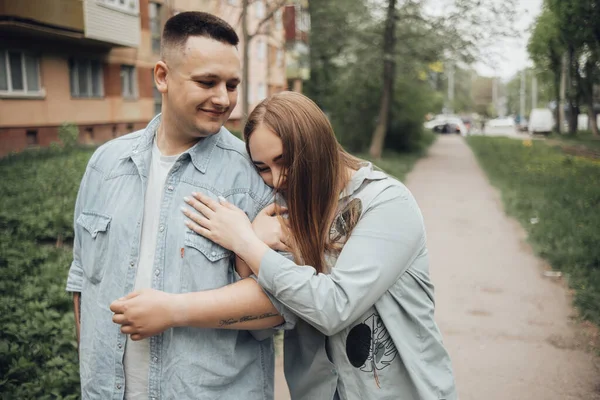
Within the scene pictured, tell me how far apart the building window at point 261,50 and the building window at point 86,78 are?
16185 millimetres

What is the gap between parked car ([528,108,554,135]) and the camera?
4700 cm

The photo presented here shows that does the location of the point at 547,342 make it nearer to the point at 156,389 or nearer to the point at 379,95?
the point at 156,389

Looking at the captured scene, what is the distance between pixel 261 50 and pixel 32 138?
69.1 ft

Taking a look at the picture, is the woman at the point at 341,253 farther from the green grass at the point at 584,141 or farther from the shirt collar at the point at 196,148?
the green grass at the point at 584,141

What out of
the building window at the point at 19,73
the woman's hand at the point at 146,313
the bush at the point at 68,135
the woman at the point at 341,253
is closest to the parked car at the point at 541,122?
the bush at the point at 68,135

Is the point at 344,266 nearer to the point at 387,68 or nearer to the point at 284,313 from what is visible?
the point at 284,313

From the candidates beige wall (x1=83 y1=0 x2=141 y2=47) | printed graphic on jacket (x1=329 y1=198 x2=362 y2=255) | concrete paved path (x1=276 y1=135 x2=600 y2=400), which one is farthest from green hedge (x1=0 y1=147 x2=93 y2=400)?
beige wall (x1=83 y1=0 x2=141 y2=47)

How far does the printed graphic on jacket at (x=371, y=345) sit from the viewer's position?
6.48ft

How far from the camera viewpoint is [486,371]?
185 inches

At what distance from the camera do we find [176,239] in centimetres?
194

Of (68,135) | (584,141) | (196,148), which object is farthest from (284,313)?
(584,141)

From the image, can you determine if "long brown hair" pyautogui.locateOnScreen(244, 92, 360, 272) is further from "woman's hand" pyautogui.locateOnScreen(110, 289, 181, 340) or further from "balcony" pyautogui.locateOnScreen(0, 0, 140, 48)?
"balcony" pyautogui.locateOnScreen(0, 0, 140, 48)

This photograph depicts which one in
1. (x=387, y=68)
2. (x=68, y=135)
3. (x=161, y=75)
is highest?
(x=387, y=68)

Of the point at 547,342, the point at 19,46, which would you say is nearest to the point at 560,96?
the point at 19,46
